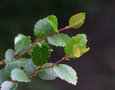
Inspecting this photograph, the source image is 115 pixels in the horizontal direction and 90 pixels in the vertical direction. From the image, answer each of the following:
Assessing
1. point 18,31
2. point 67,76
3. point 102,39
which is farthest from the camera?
point 102,39

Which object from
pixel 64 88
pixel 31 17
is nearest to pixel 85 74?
pixel 64 88

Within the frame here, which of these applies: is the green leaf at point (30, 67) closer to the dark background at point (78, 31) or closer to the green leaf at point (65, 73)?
the green leaf at point (65, 73)

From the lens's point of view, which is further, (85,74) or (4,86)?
(85,74)

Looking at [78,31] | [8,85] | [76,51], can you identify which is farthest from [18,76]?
[78,31]

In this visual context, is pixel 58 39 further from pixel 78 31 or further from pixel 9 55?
pixel 78 31

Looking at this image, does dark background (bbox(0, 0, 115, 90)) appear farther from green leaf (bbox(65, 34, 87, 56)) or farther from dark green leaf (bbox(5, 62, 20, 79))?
green leaf (bbox(65, 34, 87, 56))

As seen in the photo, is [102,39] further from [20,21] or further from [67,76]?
[67,76]

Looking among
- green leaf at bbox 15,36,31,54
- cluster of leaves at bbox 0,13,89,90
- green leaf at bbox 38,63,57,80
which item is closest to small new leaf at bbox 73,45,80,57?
cluster of leaves at bbox 0,13,89,90
